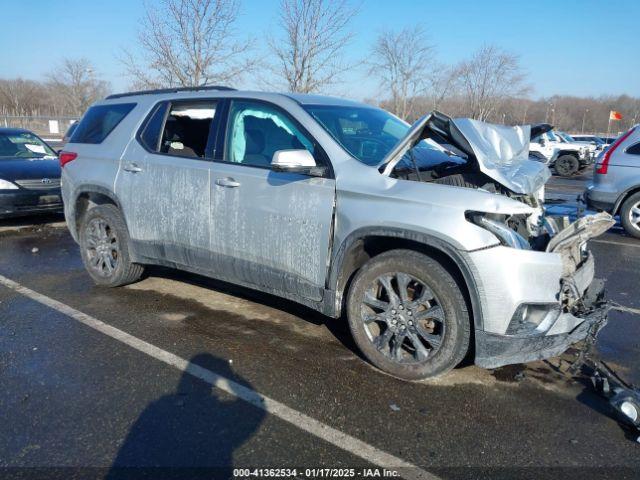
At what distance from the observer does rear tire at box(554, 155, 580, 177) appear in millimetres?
21172

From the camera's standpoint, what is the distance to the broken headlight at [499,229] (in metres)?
3.01

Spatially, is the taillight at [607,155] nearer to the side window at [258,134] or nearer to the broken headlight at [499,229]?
the broken headlight at [499,229]

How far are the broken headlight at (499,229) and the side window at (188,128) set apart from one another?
234 cm

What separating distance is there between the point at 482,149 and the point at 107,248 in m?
3.70

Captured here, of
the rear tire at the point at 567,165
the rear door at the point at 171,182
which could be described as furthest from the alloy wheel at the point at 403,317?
the rear tire at the point at 567,165

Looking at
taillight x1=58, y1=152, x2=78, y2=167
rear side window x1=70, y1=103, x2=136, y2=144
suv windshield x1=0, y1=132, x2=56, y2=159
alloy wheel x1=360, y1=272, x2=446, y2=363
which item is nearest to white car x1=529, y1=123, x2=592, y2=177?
suv windshield x1=0, y1=132, x2=56, y2=159

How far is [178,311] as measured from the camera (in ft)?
15.2

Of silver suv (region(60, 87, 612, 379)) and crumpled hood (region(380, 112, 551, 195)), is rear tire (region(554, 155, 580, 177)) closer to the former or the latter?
silver suv (region(60, 87, 612, 379))

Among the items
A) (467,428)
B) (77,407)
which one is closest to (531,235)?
(467,428)

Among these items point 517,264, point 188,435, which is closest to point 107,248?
point 188,435

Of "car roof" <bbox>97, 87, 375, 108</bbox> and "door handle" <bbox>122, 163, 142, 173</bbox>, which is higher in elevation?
"car roof" <bbox>97, 87, 375, 108</bbox>

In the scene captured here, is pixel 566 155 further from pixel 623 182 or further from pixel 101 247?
pixel 101 247

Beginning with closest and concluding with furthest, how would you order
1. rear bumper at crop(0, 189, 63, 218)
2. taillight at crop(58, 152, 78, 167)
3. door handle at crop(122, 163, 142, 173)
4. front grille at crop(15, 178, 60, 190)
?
door handle at crop(122, 163, 142, 173) < taillight at crop(58, 152, 78, 167) < rear bumper at crop(0, 189, 63, 218) < front grille at crop(15, 178, 60, 190)

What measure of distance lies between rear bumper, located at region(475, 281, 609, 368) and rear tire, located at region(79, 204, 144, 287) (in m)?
3.43
